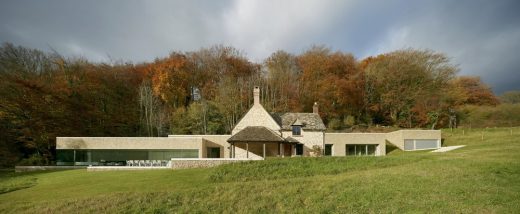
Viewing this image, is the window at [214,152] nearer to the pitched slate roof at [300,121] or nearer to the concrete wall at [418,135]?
the pitched slate roof at [300,121]

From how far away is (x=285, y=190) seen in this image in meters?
18.6

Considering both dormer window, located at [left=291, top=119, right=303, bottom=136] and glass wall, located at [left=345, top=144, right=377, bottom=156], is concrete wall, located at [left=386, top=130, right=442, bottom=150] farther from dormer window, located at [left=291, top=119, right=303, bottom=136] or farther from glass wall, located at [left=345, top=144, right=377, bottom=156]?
dormer window, located at [left=291, top=119, right=303, bottom=136]

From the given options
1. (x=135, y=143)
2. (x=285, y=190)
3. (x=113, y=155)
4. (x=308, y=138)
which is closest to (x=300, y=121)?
(x=308, y=138)

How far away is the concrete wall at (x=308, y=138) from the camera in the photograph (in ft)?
120

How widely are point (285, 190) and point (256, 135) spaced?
15.4 metres

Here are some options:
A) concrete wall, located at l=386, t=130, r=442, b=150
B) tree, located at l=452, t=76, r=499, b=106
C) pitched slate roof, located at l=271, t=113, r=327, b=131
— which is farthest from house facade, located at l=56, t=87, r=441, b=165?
tree, located at l=452, t=76, r=499, b=106

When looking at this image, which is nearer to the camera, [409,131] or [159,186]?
[159,186]

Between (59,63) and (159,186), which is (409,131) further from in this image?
(59,63)

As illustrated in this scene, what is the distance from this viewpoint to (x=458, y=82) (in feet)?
176

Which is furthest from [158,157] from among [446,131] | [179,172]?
[446,131]

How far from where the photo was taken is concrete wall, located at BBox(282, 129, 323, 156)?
120 ft

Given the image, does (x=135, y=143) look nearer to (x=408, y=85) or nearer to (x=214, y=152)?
(x=214, y=152)

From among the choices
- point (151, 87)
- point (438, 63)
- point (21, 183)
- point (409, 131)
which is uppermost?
point (438, 63)

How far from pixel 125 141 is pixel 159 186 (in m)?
18.5
